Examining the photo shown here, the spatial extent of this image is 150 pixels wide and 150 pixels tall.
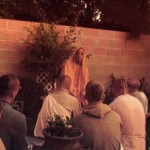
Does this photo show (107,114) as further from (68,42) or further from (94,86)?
(68,42)

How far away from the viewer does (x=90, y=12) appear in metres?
12.2

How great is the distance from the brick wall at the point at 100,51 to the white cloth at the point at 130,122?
4.51 meters

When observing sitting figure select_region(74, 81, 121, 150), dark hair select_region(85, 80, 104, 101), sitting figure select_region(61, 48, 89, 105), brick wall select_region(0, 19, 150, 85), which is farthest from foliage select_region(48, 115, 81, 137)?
brick wall select_region(0, 19, 150, 85)

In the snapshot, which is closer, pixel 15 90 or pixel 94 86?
pixel 15 90

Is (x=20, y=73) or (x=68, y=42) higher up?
(x=68, y=42)

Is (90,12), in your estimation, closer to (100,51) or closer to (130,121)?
(100,51)

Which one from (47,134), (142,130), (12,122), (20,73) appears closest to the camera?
(47,134)

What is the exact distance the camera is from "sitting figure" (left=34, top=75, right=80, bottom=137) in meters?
5.49

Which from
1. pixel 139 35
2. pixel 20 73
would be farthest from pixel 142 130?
pixel 139 35

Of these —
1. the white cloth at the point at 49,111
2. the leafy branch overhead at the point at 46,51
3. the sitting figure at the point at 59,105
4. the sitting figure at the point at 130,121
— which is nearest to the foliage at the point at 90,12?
the leafy branch overhead at the point at 46,51

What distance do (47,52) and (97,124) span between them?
203 inches

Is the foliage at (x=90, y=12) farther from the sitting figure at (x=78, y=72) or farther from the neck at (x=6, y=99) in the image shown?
the neck at (x=6, y=99)

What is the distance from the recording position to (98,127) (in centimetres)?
429

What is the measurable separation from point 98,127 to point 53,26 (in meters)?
5.53
